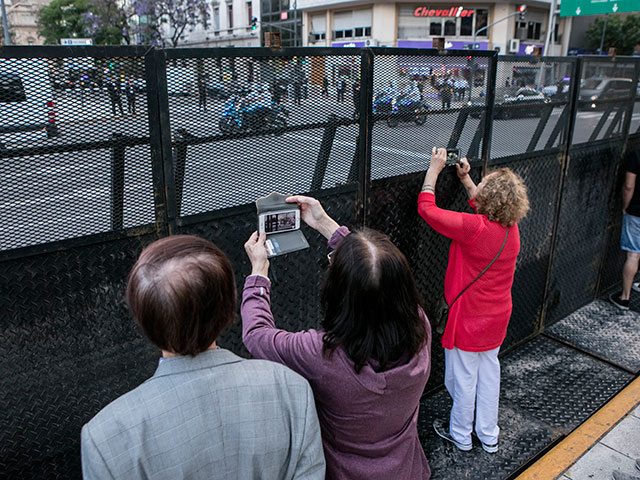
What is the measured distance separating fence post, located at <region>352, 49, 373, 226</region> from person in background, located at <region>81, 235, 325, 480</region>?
5.62 feet

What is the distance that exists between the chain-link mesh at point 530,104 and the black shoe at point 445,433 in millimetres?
1928

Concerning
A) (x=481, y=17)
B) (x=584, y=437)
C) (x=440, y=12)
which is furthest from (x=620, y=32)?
(x=584, y=437)

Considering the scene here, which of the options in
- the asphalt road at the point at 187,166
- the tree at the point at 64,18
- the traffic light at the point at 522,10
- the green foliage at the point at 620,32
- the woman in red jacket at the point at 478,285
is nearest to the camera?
the asphalt road at the point at 187,166

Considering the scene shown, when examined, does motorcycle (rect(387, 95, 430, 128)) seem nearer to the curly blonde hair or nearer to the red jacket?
the red jacket

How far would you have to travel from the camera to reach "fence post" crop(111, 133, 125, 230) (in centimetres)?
210

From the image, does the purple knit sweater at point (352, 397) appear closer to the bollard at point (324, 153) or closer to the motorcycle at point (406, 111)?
the bollard at point (324, 153)

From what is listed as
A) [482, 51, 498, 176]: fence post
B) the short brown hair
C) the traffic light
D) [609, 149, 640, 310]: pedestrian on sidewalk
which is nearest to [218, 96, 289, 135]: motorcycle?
the short brown hair

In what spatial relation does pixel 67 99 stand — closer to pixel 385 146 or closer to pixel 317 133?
pixel 317 133

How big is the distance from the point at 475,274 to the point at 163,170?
6.09ft

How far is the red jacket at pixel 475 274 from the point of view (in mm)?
2953

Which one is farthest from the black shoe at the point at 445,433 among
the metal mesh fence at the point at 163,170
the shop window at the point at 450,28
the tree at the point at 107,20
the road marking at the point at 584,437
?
the tree at the point at 107,20

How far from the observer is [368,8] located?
4359cm

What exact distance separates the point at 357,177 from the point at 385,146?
258 millimetres

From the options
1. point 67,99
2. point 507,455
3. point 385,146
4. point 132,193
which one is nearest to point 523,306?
point 507,455
